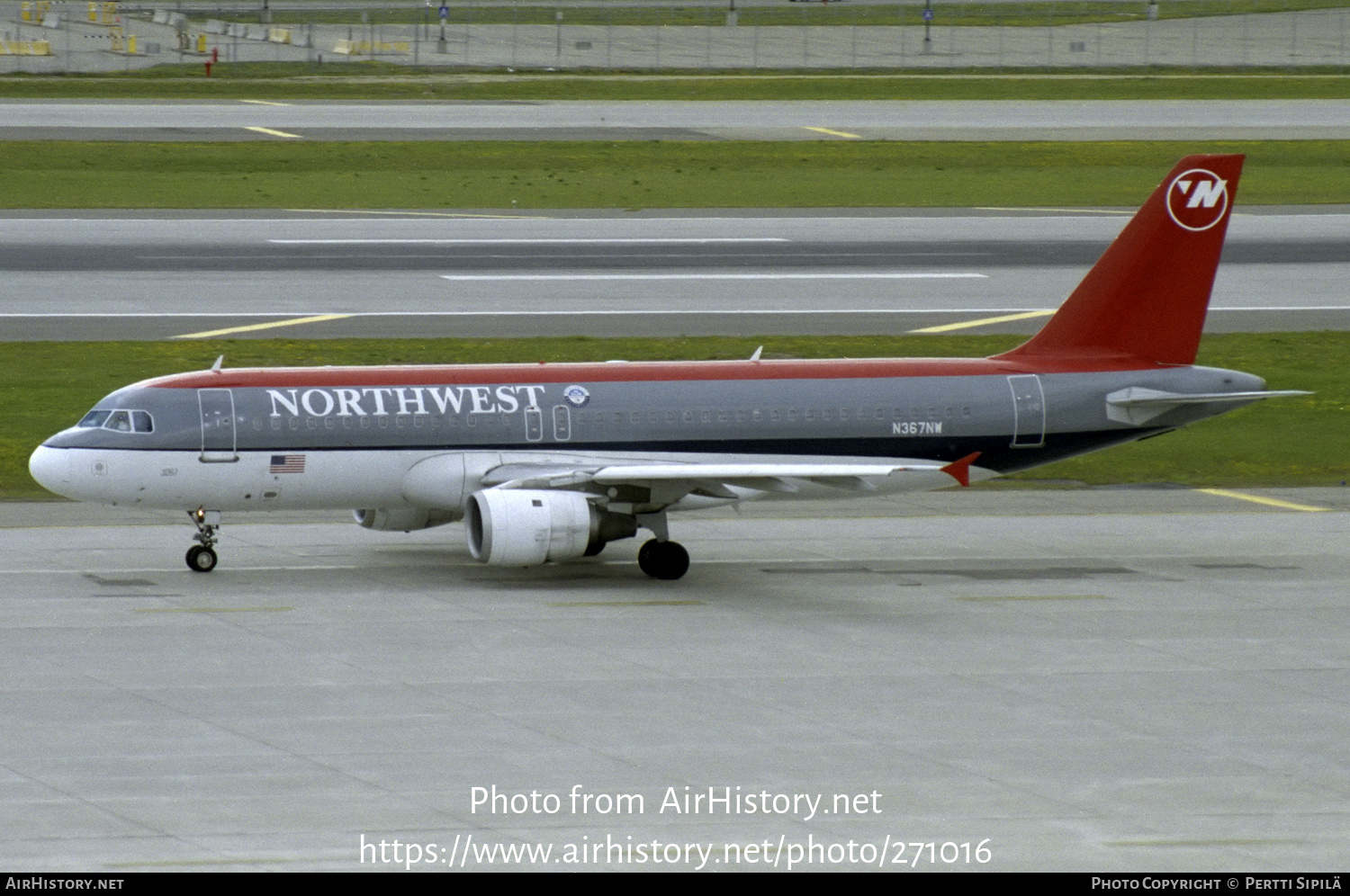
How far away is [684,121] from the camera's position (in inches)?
4149

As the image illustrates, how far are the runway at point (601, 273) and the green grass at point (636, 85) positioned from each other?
122ft

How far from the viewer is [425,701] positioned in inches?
1044

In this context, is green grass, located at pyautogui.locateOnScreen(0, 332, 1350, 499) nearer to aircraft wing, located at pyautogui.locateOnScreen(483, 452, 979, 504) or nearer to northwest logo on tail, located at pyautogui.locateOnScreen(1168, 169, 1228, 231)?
northwest logo on tail, located at pyautogui.locateOnScreen(1168, 169, 1228, 231)

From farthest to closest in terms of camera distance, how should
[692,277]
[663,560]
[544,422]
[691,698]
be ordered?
[692,277] < [544,422] < [663,560] < [691,698]

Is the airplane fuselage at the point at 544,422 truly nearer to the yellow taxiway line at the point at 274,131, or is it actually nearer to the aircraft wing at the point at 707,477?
the aircraft wing at the point at 707,477

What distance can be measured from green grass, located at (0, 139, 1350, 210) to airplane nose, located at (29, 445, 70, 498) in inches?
1897

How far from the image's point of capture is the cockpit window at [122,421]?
33656 millimetres

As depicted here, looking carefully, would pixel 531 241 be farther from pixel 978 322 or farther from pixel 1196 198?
pixel 1196 198

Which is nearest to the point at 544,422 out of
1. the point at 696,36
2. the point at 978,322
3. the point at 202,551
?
the point at 202,551

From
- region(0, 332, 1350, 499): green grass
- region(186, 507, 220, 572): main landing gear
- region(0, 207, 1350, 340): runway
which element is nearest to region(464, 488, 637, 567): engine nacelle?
region(186, 507, 220, 572): main landing gear

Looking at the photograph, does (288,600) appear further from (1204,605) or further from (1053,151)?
(1053,151)

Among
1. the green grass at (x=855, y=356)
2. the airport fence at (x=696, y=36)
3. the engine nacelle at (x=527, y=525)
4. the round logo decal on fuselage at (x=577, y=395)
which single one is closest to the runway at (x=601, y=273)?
the green grass at (x=855, y=356)

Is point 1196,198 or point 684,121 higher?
point 684,121

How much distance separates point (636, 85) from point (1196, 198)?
88.1 meters
